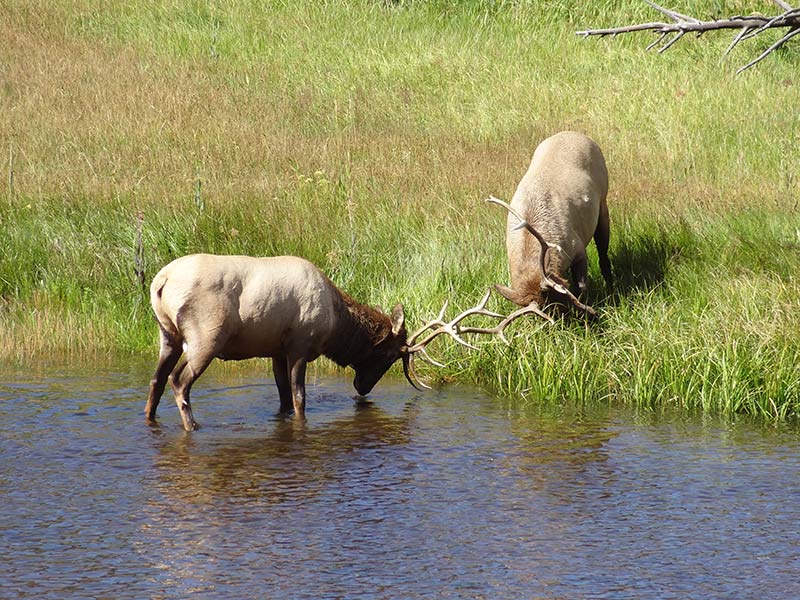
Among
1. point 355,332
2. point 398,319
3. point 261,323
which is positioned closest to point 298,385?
point 261,323

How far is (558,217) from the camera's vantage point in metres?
10.6

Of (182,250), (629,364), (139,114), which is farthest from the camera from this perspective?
(139,114)

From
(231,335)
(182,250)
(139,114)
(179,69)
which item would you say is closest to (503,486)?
(231,335)

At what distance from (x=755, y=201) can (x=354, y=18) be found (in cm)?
1100

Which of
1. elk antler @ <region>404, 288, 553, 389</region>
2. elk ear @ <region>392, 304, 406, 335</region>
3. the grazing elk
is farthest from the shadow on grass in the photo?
elk ear @ <region>392, 304, 406, 335</region>

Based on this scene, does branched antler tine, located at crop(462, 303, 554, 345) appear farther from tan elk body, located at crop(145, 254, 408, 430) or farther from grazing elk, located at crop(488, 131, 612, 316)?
tan elk body, located at crop(145, 254, 408, 430)

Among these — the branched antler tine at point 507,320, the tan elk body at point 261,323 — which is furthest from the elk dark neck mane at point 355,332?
the branched antler tine at point 507,320

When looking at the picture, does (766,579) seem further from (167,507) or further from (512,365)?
(512,365)

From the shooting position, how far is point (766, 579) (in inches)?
235

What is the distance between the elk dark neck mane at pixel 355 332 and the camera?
9641 mm

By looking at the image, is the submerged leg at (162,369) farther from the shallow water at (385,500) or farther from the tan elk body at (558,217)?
the tan elk body at (558,217)

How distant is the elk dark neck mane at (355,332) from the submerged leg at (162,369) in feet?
4.01

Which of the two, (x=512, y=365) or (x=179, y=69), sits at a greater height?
(x=179, y=69)

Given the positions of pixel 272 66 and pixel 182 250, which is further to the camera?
pixel 272 66
